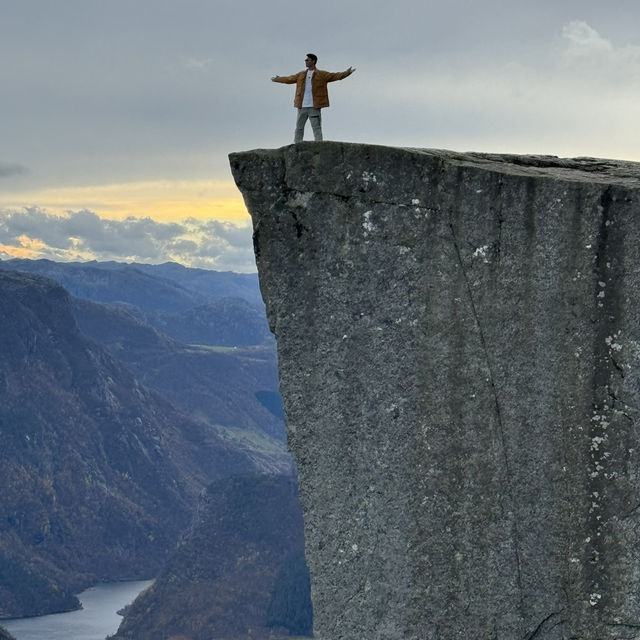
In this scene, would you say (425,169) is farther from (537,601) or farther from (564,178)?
(537,601)

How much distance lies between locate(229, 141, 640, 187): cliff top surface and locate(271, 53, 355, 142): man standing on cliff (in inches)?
45.9

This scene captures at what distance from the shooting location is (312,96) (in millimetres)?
13164

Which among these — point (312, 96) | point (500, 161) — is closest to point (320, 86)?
point (312, 96)

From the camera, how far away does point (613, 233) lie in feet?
37.7

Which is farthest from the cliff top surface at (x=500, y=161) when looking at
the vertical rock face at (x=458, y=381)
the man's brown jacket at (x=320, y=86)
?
the man's brown jacket at (x=320, y=86)

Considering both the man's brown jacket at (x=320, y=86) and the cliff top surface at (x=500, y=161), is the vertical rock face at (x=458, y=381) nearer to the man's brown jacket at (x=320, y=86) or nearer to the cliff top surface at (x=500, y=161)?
the cliff top surface at (x=500, y=161)

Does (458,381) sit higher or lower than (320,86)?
lower

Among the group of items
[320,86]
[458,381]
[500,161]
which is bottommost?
[458,381]

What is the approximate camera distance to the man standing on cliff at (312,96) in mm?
13102

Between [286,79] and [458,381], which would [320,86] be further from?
[458,381]

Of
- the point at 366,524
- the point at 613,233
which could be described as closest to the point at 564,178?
the point at 613,233

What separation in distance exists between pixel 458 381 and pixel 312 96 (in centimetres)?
419

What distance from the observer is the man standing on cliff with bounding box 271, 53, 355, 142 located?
43.0 feet

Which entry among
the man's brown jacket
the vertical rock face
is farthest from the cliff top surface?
the man's brown jacket
